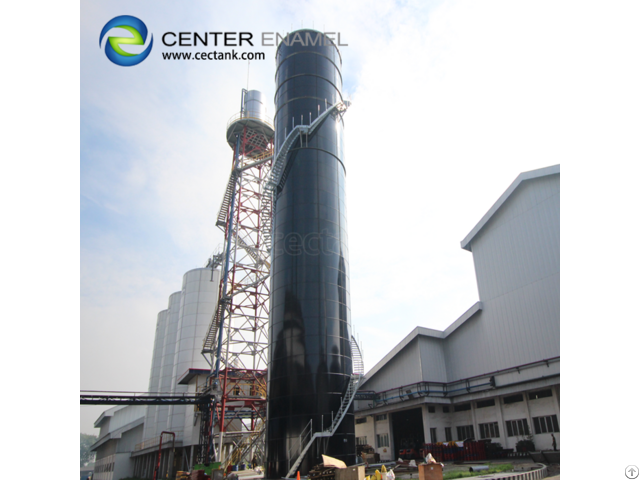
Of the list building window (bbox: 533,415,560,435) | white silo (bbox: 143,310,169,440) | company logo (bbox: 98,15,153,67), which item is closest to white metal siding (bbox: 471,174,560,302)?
building window (bbox: 533,415,560,435)

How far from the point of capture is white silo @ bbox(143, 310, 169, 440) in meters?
56.7

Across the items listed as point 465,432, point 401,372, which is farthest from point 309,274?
point 465,432

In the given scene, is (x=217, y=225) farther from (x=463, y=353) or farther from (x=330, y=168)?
(x=463, y=353)

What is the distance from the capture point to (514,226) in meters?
32.3

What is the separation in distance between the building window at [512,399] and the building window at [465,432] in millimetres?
4091

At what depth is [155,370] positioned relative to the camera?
66875mm

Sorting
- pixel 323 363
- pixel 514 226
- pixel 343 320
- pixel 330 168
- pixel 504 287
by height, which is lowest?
pixel 323 363

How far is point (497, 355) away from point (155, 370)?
54640 mm

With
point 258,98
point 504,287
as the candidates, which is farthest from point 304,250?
point 258,98

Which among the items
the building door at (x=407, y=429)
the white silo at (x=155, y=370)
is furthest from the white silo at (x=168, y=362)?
the building door at (x=407, y=429)

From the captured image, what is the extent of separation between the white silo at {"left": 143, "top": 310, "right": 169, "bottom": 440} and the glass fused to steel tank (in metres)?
38.7

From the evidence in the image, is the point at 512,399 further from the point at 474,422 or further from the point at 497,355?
the point at 474,422
